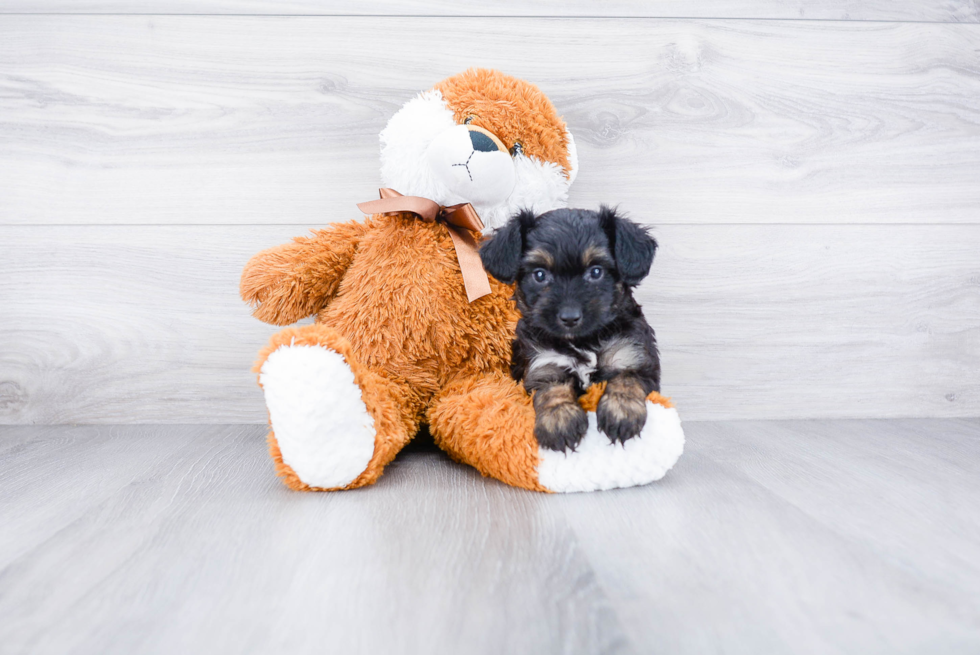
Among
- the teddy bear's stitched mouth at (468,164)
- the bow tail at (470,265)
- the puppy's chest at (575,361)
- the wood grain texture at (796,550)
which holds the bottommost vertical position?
the wood grain texture at (796,550)

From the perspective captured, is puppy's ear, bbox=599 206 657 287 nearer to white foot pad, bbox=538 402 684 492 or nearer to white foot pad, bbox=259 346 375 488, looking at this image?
white foot pad, bbox=538 402 684 492

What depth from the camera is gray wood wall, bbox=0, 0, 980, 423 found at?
1.50 meters

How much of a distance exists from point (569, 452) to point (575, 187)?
71cm

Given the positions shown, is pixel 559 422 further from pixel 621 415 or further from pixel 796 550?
pixel 796 550

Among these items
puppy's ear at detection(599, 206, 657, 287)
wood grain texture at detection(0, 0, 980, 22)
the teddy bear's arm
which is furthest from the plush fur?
wood grain texture at detection(0, 0, 980, 22)

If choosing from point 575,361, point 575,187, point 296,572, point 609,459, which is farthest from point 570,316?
point 575,187

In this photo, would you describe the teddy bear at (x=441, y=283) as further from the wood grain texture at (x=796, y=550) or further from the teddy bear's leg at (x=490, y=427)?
the wood grain texture at (x=796, y=550)

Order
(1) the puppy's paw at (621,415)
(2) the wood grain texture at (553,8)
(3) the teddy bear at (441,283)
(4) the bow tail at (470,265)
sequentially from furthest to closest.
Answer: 1. (2) the wood grain texture at (553,8)
2. (4) the bow tail at (470,265)
3. (3) the teddy bear at (441,283)
4. (1) the puppy's paw at (621,415)

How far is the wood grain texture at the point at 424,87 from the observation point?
1.50 m

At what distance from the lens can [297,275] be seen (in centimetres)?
120

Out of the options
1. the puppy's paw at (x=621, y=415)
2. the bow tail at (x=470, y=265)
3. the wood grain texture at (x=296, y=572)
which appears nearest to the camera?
the wood grain texture at (x=296, y=572)

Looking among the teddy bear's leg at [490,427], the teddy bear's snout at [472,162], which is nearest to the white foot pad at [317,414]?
the teddy bear's leg at [490,427]

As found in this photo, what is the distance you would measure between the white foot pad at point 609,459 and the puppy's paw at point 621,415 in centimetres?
3

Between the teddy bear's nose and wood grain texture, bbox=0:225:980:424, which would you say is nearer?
the teddy bear's nose
